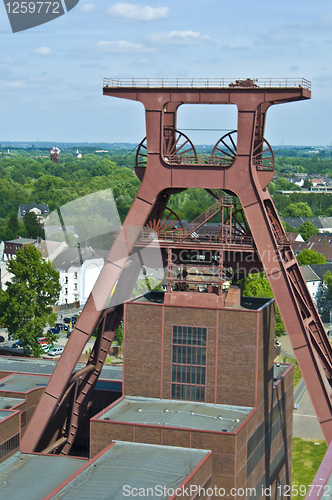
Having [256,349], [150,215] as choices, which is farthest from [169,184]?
[256,349]

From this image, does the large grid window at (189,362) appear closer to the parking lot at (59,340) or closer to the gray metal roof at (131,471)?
the gray metal roof at (131,471)

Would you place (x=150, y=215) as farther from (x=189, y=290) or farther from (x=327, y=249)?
(x=327, y=249)

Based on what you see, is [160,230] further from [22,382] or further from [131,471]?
[22,382]

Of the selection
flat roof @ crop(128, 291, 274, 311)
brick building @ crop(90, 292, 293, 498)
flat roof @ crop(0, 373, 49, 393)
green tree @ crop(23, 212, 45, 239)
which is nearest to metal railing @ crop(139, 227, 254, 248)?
brick building @ crop(90, 292, 293, 498)

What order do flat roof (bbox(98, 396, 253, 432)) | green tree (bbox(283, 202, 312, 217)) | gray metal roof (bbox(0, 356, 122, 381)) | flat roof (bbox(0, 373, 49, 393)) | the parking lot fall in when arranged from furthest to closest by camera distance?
green tree (bbox(283, 202, 312, 217)) → the parking lot → gray metal roof (bbox(0, 356, 122, 381)) → flat roof (bbox(0, 373, 49, 393)) → flat roof (bbox(98, 396, 253, 432))

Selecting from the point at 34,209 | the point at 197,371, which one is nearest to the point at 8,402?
the point at 197,371

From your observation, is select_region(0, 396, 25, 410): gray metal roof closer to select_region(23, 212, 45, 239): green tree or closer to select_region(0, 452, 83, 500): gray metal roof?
select_region(0, 452, 83, 500): gray metal roof

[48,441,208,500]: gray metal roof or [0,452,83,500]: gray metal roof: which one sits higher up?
[48,441,208,500]: gray metal roof
